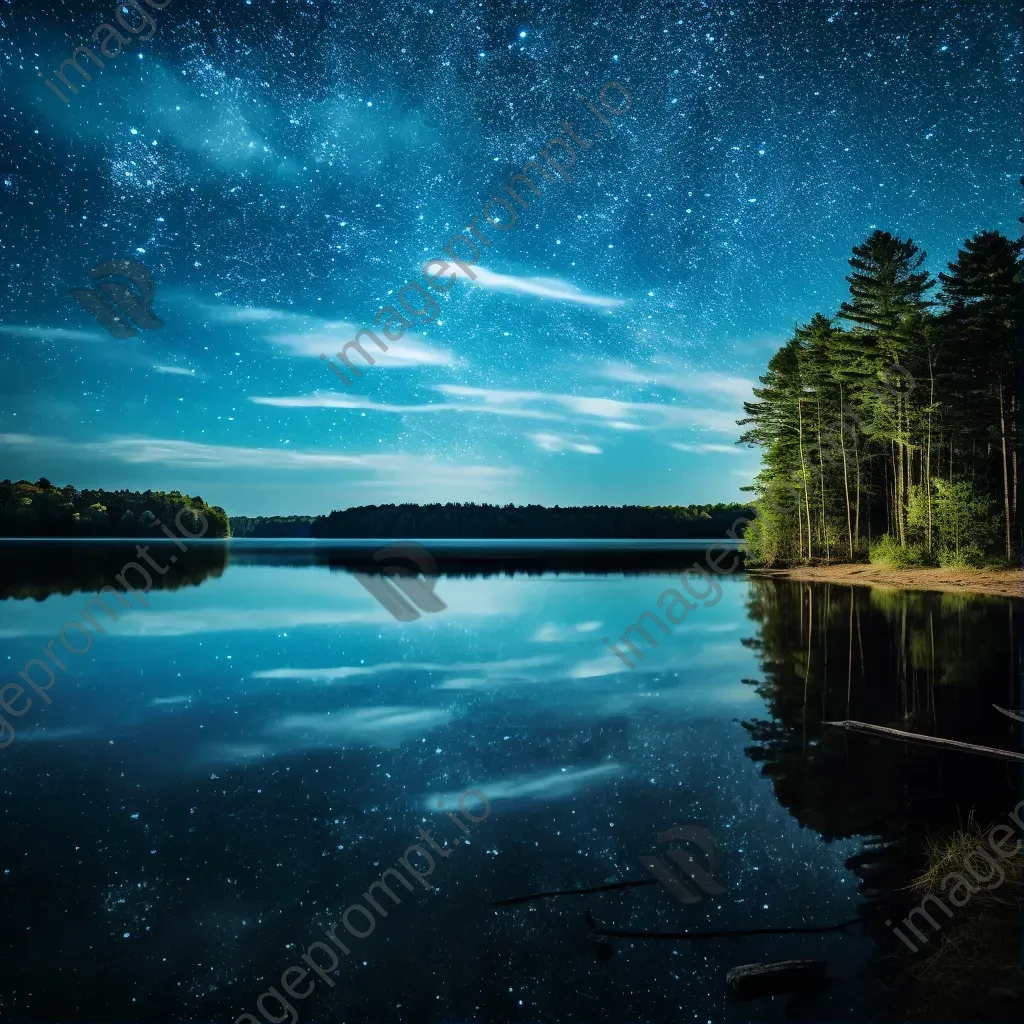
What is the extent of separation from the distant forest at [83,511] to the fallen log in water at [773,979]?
162 meters

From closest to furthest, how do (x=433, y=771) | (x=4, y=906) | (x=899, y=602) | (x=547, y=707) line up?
(x=4, y=906) → (x=433, y=771) → (x=547, y=707) → (x=899, y=602)

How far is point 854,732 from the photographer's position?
8.71 metres

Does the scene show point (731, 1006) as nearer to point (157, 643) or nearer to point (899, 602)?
point (157, 643)

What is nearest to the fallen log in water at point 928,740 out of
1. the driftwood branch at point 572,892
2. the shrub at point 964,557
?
the driftwood branch at point 572,892

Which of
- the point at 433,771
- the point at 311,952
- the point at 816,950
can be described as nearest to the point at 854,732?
the point at 816,950

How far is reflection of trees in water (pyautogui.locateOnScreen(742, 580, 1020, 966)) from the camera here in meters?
5.80

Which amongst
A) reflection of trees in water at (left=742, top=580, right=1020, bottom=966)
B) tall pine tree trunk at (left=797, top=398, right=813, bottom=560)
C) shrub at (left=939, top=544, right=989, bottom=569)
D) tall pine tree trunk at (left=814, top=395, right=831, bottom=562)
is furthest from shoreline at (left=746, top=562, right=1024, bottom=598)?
reflection of trees in water at (left=742, top=580, right=1020, bottom=966)

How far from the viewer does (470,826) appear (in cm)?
617

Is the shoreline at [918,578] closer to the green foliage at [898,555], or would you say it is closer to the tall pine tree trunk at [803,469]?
the green foliage at [898,555]

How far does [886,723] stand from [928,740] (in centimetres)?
110

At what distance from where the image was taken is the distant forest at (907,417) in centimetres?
3578

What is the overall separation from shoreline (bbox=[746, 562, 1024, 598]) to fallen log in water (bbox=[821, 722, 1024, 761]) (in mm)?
23231

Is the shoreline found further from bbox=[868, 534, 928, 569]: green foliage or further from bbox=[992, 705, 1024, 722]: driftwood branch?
bbox=[992, 705, 1024, 722]: driftwood branch

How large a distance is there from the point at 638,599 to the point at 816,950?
2494 cm
